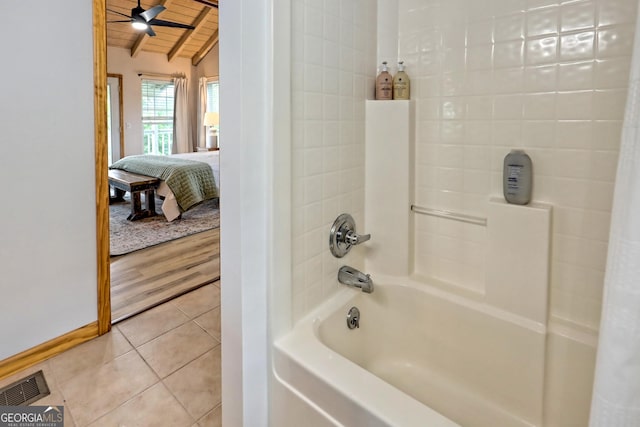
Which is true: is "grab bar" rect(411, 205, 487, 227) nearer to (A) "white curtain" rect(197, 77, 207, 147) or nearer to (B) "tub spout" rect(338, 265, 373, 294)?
(B) "tub spout" rect(338, 265, 373, 294)

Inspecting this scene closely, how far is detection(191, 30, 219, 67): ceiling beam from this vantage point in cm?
725

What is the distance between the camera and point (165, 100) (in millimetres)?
7484

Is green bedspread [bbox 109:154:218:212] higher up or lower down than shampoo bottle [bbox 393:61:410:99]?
lower down

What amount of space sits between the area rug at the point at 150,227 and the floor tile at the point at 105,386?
1.71m

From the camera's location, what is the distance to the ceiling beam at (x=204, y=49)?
7250 mm

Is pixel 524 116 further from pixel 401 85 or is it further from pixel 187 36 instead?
pixel 187 36

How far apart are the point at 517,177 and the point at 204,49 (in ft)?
24.7

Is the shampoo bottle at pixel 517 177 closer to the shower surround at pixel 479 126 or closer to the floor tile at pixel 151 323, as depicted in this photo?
the shower surround at pixel 479 126

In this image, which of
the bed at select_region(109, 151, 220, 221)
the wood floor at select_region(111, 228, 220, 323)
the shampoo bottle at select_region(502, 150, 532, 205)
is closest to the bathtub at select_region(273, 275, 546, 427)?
the shampoo bottle at select_region(502, 150, 532, 205)

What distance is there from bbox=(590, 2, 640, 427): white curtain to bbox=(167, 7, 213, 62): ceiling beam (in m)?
6.79

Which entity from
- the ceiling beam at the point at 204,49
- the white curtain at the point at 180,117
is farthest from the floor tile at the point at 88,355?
the ceiling beam at the point at 204,49

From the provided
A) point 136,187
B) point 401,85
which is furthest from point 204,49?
point 401,85

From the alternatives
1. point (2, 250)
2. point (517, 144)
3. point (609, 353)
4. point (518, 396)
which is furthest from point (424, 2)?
point (2, 250)

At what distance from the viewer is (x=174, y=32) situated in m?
6.59
